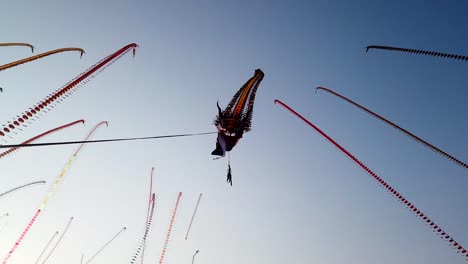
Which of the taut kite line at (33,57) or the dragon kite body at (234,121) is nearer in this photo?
the taut kite line at (33,57)

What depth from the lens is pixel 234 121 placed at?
83.0 feet

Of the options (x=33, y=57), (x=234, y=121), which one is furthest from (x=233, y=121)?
(x=33, y=57)

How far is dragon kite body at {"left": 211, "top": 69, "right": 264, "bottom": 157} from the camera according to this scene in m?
25.3

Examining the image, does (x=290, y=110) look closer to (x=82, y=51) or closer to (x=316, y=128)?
(x=316, y=128)

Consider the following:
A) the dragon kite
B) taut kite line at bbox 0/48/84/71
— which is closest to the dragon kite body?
the dragon kite

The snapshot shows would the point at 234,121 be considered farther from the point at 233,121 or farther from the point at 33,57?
the point at 33,57

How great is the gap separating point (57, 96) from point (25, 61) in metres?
3.04

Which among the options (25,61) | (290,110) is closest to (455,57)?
(290,110)

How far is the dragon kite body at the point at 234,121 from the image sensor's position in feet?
83.0

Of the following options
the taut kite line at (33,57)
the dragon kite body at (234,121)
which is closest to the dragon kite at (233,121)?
the dragon kite body at (234,121)

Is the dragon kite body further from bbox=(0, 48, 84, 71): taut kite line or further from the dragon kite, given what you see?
bbox=(0, 48, 84, 71): taut kite line

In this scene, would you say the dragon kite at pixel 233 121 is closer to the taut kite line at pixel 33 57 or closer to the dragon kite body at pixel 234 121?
the dragon kite body at pixel 234 121

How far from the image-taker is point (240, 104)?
25.7 meters

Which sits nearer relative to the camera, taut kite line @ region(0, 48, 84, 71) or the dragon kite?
taut kite line @ region(0, 48, 84, 71)
